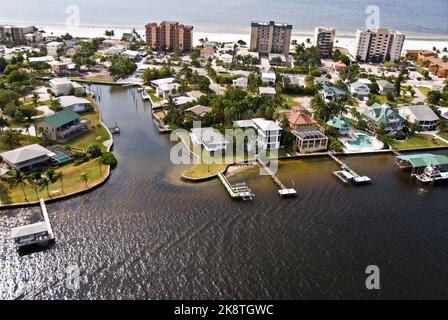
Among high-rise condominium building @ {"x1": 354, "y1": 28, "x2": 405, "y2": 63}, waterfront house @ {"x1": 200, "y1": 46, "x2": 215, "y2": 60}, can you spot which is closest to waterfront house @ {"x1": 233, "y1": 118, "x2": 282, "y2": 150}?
waterfront house @ {"x1": 200, "y1": 46, "x2": 215, "y2": 60}

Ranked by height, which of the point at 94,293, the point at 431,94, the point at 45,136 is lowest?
the point at 94,293

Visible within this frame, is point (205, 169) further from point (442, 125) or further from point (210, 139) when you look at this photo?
point (442, 125)

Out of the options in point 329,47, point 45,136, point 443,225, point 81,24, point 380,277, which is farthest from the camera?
point 81,24

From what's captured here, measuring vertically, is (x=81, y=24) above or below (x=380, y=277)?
above

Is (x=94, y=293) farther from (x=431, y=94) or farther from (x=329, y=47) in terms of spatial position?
(x=329, y=47)

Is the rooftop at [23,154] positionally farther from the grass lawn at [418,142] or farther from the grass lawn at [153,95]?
→ the grass lawn at [418,142]

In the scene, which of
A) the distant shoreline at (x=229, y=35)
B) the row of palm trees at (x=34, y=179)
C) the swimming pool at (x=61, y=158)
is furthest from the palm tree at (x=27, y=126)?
the distant shoreline at (x=229, y=35)

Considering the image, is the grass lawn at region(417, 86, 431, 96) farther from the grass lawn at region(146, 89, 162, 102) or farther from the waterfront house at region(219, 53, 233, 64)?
the grass lawn at region(146, 89, 162, 102)

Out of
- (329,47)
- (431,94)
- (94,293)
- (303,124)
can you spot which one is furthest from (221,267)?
(329,47)
